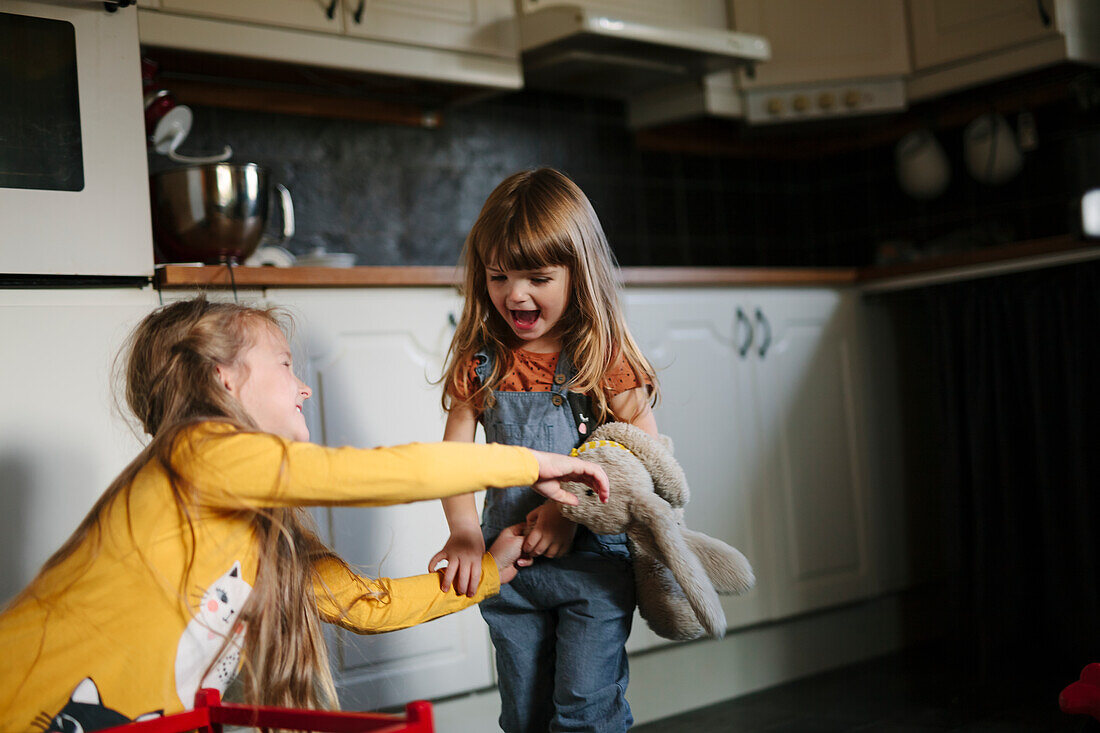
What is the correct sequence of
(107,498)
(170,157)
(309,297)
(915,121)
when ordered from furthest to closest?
1. (915,121)
2. (170,157)
3. (309,297)
4. (107,498)

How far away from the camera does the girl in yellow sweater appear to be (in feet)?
2.90

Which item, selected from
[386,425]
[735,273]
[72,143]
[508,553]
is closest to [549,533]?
[508,553]

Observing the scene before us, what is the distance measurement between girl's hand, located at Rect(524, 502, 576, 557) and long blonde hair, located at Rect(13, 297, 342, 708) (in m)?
0.25

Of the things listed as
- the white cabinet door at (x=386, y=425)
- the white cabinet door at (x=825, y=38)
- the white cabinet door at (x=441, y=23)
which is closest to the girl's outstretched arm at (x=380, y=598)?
the white cabinet door at (x=386, y=425)

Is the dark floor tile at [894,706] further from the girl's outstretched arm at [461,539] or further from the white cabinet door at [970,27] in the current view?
the white cabinet door at [970,27]

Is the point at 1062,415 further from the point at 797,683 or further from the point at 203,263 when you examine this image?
the point at 203,263

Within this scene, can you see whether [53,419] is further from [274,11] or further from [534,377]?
[274,11]

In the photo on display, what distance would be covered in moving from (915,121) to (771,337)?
88cm

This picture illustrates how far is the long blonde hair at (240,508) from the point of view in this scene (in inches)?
38.2

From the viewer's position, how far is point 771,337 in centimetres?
221

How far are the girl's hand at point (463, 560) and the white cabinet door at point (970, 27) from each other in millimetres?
1759

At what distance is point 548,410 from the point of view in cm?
124

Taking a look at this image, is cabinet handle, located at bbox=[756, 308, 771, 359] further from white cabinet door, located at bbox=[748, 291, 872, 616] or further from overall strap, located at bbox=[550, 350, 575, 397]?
overall strap, located at bbox=[550, 350, 575, 397]

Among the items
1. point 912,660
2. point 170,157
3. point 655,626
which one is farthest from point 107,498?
point 912,660
